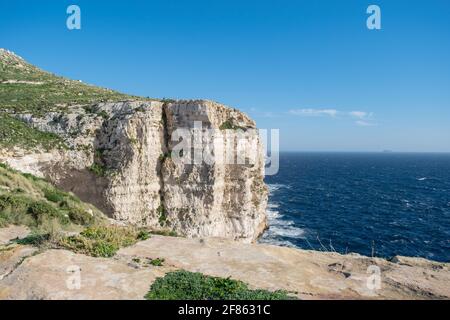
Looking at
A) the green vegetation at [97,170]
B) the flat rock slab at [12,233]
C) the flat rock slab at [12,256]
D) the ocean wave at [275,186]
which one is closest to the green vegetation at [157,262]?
the flat rock slab at [12,256]

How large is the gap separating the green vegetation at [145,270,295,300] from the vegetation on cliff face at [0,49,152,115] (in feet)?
107

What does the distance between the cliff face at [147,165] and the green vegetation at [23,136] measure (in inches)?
25.0

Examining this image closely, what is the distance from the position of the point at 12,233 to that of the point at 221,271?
9574 mm

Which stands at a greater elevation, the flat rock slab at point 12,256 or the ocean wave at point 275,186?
the flat rock slab at point 12,256

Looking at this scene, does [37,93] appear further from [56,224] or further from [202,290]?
[202,290]

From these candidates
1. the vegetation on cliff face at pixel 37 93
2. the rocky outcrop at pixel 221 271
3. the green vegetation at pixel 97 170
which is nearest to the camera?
the rocky outcrop at pixel 221 271

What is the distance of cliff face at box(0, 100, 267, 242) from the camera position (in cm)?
3441

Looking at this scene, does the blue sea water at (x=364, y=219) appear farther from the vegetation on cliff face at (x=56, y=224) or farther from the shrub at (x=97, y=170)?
the shrub at (x=97, y=170)

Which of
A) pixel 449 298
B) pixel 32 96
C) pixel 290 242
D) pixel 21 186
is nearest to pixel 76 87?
pixel 32 96

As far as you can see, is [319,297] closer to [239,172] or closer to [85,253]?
[85,253]

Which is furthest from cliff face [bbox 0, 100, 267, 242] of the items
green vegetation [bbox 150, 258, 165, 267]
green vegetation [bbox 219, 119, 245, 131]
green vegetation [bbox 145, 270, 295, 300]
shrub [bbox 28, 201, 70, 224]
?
→ green vegetation [bbox 145, 270, 295, 300]

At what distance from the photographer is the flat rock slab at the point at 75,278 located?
8.95m

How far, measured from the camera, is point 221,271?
11.3 metres

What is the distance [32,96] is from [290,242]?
121 feet
